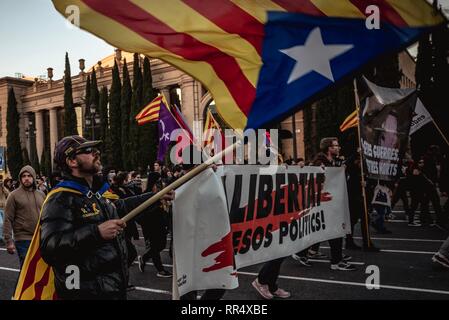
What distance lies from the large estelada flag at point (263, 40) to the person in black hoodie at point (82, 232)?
0.80 metres

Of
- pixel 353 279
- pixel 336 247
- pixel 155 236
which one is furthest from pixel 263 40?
pixel 155 236

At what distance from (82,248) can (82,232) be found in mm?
94

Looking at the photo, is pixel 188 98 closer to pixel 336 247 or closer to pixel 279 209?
pixel 336 247

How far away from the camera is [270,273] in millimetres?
4836

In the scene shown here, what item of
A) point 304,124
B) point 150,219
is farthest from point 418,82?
point 150,219

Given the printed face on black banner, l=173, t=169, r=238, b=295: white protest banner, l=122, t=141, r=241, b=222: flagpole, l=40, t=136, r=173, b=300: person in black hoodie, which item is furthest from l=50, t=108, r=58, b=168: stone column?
Answer: l=122, t=141, r=241, b=222: flagpole

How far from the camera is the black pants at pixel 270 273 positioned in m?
4.79

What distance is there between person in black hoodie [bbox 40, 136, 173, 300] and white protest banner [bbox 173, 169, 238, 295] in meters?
0.56

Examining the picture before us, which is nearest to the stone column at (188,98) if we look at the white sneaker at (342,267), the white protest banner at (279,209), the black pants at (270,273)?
the white sneaker at (342,267)

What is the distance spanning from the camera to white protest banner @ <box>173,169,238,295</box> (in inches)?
126

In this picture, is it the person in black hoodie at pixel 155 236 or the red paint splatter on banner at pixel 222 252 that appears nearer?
the red paint splatter on banner at pixel 222 252

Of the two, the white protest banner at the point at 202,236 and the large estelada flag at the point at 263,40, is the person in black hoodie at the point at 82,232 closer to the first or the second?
the white protest banner at the point at 202,236

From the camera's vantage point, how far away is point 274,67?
270 centimetres

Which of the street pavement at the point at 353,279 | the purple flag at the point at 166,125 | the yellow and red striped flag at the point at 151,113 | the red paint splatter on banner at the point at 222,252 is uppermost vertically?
the yellow and red striped flag at the point at 151,113
